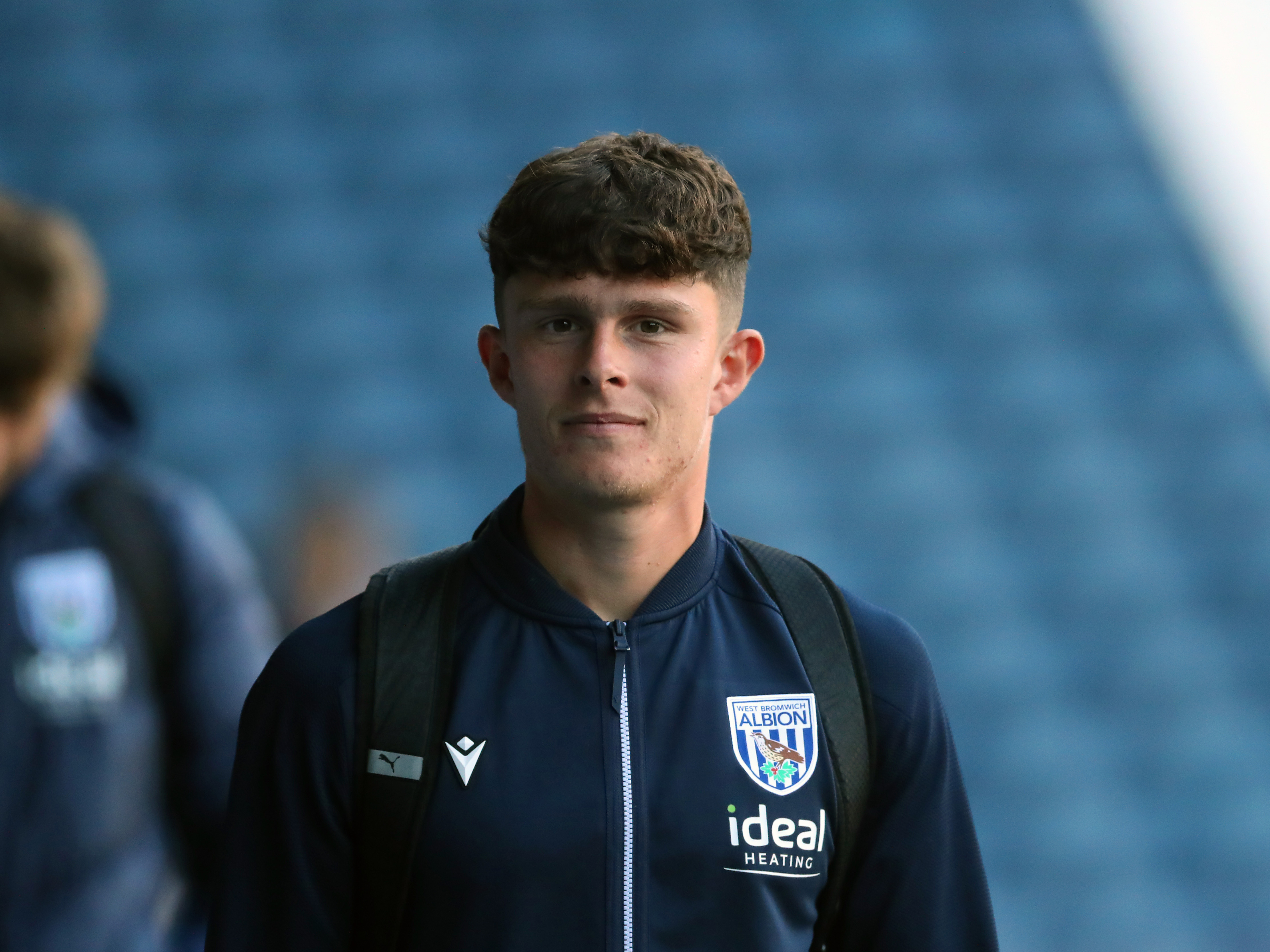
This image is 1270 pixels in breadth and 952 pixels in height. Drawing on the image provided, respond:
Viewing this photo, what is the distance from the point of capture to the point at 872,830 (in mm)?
1870

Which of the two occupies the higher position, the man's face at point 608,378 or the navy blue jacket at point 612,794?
the man's face at point 608,378

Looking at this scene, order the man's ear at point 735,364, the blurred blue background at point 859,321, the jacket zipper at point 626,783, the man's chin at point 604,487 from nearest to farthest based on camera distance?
the jacket zipper at point 626,783 → the man's chin at point 604,487 → the man's ear at point 735,364 → the blurred blue background at point 859,321

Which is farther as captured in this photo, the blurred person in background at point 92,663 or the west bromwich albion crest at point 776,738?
the blurred person in background at point 92,663

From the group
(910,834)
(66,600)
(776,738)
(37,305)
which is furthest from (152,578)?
(910,834)

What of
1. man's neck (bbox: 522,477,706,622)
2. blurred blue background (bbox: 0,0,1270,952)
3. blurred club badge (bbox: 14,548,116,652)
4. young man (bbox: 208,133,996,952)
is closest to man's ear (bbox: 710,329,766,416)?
young man (bbox: 208,133,996,952)

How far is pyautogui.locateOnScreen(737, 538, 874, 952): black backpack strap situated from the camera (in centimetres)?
182

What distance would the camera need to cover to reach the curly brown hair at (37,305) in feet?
8.38

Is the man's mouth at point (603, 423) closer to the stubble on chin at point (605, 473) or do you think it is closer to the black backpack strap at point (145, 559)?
the stubble on chin at point (605, 473)

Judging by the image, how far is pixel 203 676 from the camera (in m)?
2.57

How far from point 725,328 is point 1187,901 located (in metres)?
9.45

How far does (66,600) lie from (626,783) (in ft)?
4.15

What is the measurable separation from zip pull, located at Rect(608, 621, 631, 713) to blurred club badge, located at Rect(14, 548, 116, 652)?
1129 mm

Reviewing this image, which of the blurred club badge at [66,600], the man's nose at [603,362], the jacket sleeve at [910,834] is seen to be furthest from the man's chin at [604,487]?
the blurred club badge at [66,600]

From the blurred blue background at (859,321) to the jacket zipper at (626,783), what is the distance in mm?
8621
